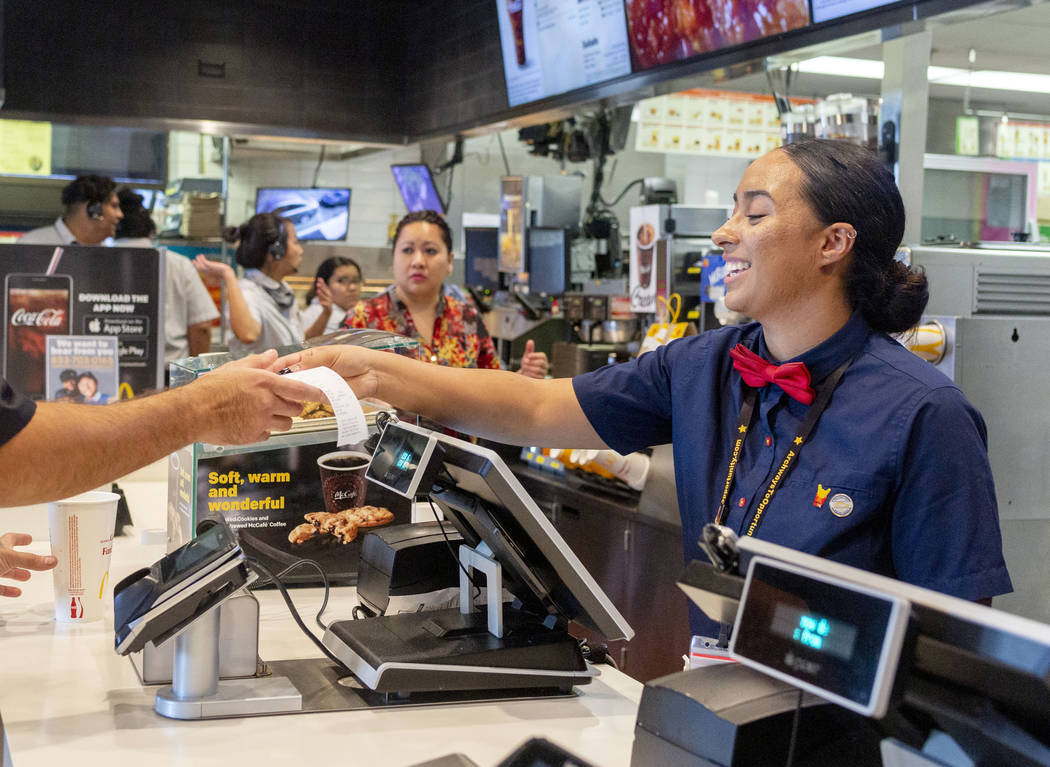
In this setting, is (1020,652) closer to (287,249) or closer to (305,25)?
(287,249)

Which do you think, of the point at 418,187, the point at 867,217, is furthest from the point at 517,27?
the point at 867,217

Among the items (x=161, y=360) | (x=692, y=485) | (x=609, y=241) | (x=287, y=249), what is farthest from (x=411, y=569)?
(x=609, y=241)

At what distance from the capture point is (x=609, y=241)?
6.00 m

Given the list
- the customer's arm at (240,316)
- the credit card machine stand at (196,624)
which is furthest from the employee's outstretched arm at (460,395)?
the customer's arm at (240,316)

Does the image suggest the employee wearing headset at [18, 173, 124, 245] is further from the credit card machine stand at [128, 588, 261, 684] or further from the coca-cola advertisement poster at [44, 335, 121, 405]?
the credit card machine stand at [128, 588, 261, 684]

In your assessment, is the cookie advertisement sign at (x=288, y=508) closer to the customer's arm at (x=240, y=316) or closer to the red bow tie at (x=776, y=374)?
the red bow tie at (x=776, y=374)

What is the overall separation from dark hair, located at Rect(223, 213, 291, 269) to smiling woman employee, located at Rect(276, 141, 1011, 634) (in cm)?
324

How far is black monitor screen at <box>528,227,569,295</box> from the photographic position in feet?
20.2

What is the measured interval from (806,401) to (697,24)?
10.3 feet

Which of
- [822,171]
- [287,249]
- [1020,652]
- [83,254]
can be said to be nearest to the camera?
[1020,652]

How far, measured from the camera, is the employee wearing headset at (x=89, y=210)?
4980 mm

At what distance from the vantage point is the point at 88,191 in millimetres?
4957

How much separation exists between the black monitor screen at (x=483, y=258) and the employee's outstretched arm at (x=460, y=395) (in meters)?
5.09

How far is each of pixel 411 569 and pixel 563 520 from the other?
244 cm
